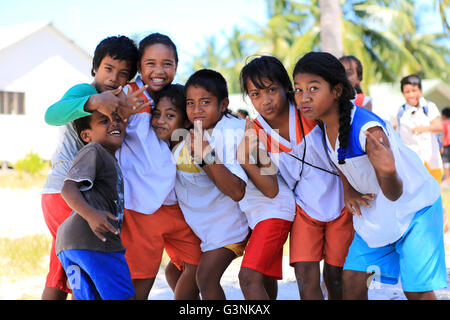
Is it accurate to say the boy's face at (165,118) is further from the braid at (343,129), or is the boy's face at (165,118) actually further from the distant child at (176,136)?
the braid at (343,129)

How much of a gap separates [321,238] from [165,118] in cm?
115

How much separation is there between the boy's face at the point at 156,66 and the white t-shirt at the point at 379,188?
3.69 ft

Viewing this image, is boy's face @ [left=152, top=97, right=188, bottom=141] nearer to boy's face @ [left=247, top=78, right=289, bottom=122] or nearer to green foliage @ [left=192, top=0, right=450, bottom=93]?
boy's face @ [left=247, top=78, right=289, bottom=122]

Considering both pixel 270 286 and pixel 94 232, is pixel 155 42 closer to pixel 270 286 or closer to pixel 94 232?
pixel 94 232

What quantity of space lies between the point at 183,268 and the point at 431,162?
391 cm

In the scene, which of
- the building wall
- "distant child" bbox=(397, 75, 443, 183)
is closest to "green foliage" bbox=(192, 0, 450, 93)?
→ the building wall

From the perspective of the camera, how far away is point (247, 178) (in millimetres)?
2973

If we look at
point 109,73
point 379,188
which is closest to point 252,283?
point 379,188

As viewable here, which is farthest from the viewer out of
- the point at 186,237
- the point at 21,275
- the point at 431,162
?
the point at 431,162

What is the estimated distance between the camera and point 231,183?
2914 mm

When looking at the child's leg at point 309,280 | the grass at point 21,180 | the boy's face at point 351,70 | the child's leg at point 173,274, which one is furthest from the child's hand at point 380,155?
the grass at point 21,180
